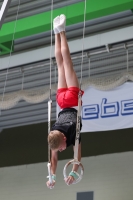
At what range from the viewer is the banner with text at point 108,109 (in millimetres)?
7441

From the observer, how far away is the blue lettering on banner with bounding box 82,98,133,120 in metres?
7.43

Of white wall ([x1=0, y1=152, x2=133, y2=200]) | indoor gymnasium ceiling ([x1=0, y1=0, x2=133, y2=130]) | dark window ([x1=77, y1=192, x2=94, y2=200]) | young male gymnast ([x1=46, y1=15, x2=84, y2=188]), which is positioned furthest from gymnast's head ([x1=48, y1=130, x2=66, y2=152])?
dark window ([x1=77, y1=192, x2=94, y2=200])

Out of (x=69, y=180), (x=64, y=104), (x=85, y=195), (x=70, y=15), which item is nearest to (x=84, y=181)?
(x=85, y=195)

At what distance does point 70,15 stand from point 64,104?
2.36 m

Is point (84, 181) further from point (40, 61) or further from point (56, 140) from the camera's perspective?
point (56, 140)

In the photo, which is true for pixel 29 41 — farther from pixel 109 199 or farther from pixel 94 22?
pixel 109 199

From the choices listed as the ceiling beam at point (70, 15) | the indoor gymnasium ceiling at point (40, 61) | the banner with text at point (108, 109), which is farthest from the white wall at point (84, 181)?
the ceiling beam at point (70, 15)

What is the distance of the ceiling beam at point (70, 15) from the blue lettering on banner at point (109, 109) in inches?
58.9

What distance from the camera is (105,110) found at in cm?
760

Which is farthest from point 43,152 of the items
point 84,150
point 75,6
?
point 75,6

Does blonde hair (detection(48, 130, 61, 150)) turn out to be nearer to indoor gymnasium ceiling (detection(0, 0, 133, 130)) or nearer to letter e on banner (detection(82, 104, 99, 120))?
letter e on banner (detection(82, 104, 99, 120))

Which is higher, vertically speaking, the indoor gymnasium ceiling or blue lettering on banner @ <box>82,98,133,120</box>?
the indoor gymnasium ceiling

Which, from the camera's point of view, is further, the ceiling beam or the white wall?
the white wall

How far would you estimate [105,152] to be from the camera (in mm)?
9766
